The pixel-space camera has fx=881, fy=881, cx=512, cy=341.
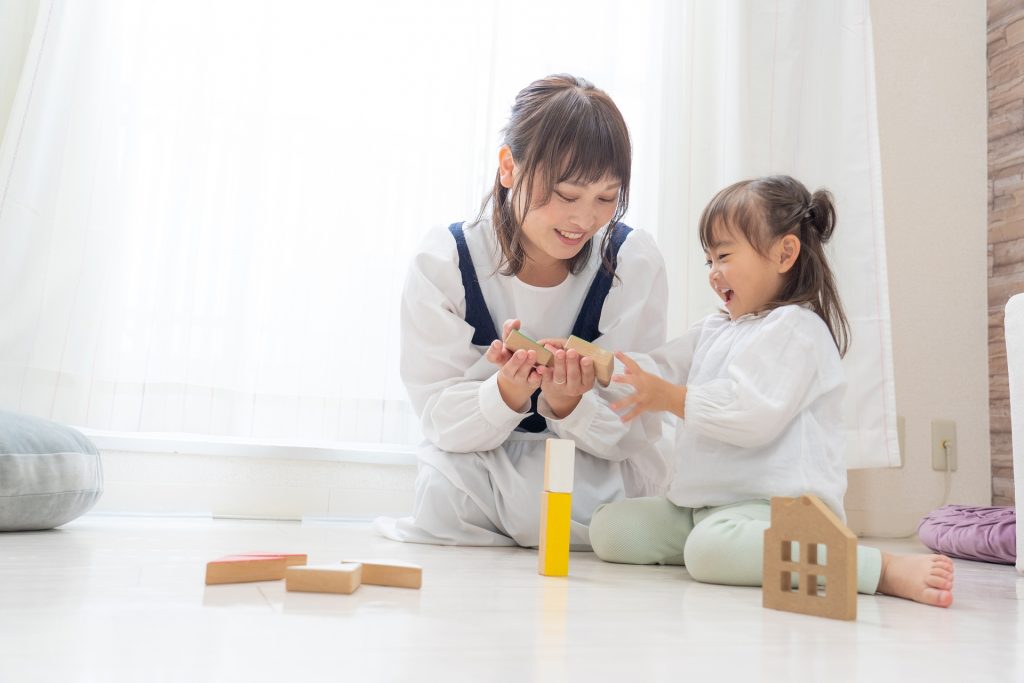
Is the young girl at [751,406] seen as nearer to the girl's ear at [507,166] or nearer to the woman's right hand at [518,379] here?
the woman's right hand at [518,379]

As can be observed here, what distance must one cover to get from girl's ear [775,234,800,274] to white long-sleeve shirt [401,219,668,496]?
0.26 m

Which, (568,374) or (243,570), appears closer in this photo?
(243,570)

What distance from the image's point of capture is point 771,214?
132cm

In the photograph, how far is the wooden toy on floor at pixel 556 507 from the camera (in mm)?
1050

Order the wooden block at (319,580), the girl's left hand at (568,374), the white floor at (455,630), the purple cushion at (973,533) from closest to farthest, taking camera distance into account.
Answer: the white floor at (455,630) < the wooden block at (319,580) < the girl's left hand at (568,374) < the purple cushion at (973,533)

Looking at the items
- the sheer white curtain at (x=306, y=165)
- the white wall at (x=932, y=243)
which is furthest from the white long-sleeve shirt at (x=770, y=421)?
the white wall at (x=932, y=243)

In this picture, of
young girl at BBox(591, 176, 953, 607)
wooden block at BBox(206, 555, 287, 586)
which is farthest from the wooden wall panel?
wooden block at BBox(206, 555, 287, 586)

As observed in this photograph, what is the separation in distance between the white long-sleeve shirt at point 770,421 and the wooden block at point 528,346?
20 centimetres

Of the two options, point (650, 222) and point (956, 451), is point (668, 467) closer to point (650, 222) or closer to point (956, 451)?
point (650, 222)

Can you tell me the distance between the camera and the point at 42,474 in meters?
1.27

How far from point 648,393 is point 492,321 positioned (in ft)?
1.20

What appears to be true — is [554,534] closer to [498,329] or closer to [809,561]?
[809,561]

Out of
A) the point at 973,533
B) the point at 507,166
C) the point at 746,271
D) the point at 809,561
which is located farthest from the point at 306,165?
the point at 973,533

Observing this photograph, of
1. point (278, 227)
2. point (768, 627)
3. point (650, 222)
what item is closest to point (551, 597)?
point (768, 627)
